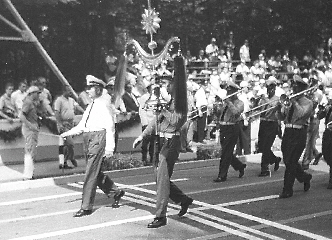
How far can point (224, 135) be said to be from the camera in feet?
43.0

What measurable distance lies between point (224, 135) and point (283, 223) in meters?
4.26

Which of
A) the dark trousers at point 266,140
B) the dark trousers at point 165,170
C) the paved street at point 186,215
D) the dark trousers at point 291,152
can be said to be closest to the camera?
the paved street at point 186,215

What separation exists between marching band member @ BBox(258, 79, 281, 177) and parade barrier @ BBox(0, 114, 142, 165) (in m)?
4.49

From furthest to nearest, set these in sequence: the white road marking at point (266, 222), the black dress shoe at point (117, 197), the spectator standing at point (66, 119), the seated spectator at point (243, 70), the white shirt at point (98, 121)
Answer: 1. the seated spectator at point (243, 70)
2. the spectator standing at point (66, 119)
3. the black dress shoe at point (117, 197)
4. the white shirt at point (98, 121)
5. the white road marking at point (266, 222)

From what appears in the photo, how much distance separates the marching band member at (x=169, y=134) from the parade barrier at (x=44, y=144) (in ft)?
21.2

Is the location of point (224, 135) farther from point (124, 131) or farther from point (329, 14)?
point (329, 14)

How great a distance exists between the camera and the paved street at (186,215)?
8531mm

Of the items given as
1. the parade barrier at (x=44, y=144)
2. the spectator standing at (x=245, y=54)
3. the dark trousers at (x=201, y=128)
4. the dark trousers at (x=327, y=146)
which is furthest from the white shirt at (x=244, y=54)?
the dark trousers at (x=327, y=146)

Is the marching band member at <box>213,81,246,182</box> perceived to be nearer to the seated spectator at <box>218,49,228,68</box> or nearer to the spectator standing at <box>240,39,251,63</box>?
the seated spectator at <box>218,49,228,68</box>

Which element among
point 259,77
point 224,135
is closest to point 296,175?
point 224,135

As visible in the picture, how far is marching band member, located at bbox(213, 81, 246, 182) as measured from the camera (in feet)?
42.3

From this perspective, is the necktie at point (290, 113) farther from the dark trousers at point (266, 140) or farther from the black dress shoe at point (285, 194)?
the dark trousers at point (266, 140)

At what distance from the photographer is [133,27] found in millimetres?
26125

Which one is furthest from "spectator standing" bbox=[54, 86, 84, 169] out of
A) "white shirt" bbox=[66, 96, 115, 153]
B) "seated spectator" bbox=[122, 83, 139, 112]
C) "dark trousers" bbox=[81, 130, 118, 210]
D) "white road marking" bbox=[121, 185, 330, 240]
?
"dark trousers" bbox=[81, 130, 118, 210]
